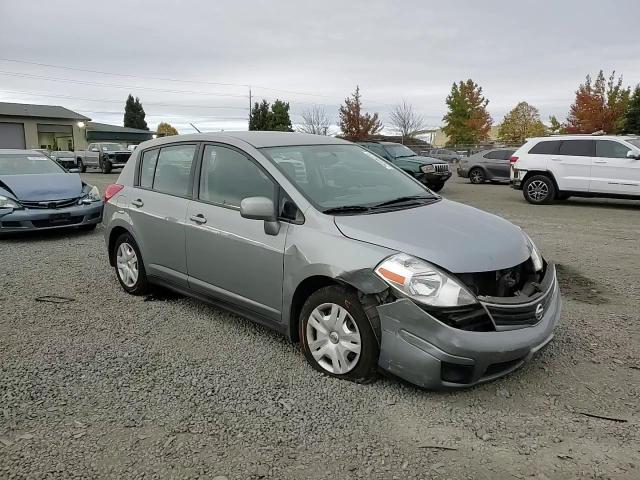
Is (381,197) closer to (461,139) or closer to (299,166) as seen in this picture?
(299,166)

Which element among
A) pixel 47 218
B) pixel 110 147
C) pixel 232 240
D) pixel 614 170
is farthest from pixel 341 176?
pixel 110 147

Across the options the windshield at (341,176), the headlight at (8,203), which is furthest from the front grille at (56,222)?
the windshield at (341,176)

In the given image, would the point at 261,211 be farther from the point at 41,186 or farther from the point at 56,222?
the point at 41,186

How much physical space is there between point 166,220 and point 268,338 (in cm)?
139

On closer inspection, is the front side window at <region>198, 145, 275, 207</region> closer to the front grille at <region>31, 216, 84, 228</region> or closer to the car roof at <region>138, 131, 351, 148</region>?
the car roof at <region>138, 131, 351, 148</region>

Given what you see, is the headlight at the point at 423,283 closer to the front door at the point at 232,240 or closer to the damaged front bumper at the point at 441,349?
the damaged front bumper at the point at 441,349

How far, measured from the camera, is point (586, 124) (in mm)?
37125

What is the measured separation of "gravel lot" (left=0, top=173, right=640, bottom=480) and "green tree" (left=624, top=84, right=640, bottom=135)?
1377 inches

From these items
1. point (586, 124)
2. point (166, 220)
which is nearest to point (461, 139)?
point (586, 124)

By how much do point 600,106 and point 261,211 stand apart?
3994 centimetres

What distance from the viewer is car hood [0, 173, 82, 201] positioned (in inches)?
323

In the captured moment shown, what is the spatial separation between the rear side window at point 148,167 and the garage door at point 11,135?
50438mm

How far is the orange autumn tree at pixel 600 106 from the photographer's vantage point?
1430 inches

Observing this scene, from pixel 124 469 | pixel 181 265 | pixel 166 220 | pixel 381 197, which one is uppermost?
pixel 381 197
